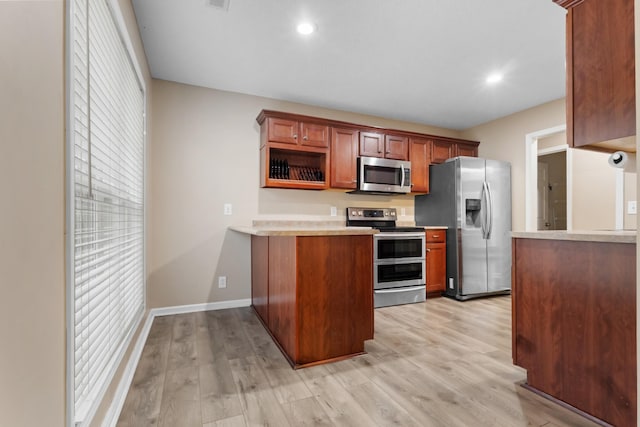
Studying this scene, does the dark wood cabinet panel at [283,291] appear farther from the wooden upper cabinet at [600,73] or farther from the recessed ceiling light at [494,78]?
the recessed ceiling light at [494,78]

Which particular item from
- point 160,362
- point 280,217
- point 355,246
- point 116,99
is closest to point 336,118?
point 280,217

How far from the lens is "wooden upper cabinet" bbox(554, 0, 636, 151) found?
4.78 ft

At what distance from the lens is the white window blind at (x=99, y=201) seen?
3.77 ft

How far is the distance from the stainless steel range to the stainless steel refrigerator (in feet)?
1.47

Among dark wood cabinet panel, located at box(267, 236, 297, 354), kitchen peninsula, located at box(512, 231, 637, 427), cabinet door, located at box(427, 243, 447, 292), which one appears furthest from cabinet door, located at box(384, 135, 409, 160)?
kitchen peninsula, located at box(512, 231, 637, 427)

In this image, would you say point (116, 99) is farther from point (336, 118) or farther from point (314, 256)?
point (336, 118)

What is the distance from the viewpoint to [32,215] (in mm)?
780

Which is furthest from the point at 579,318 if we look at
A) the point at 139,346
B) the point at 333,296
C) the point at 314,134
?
the point at 314,134

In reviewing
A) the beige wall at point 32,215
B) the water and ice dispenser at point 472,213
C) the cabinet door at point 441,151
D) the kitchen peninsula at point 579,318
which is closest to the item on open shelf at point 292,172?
the cabinet door at point 441,151

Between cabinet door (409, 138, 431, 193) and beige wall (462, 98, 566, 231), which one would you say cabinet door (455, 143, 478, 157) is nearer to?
beige wall (462, 98, 566, 231)

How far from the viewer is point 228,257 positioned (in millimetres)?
3566

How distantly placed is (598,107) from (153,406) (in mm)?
2783

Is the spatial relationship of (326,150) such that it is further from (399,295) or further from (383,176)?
(399,295)

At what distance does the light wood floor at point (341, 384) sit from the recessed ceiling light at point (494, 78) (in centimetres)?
253
